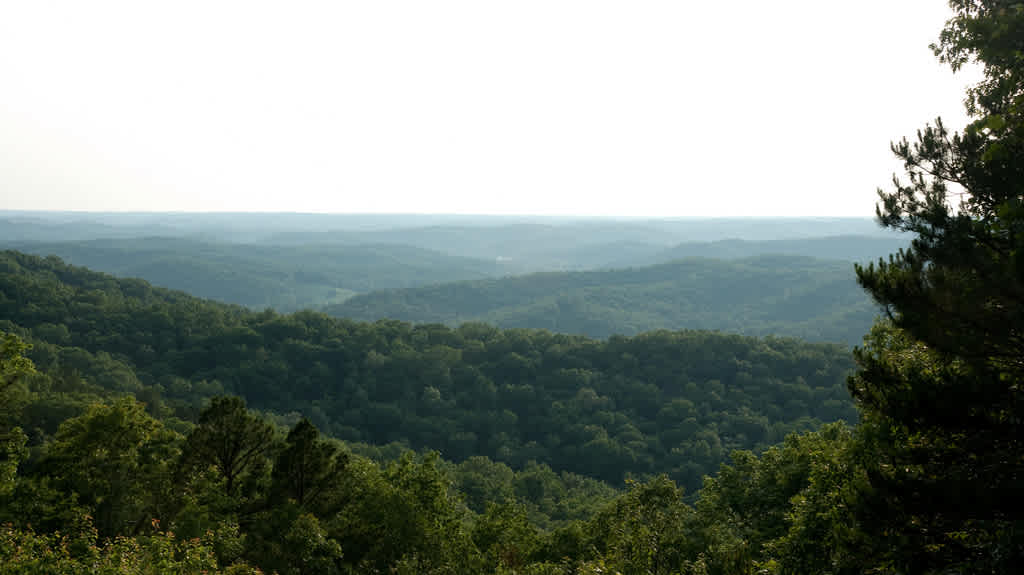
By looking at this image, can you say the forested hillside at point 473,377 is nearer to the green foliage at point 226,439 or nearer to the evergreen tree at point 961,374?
the green foliage at point 226,439

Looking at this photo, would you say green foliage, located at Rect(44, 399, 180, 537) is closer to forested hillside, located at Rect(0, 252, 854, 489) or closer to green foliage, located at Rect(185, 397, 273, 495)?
green foliage, located at Rect(185, 397, 273, 495)

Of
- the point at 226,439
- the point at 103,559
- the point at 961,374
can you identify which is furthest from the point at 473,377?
the point at 961,374

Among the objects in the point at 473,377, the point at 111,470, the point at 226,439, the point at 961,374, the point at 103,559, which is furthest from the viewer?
the point at 473,377

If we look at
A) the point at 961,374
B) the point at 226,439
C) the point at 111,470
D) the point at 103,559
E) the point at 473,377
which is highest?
the point at 961,374

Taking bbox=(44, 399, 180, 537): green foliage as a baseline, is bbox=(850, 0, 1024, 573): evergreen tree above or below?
above

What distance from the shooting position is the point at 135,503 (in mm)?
21391

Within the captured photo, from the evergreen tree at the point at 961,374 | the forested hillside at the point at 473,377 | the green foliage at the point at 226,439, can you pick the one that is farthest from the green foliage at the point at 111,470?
the forested hillside at the point at 473,377

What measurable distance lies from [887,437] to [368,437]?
95550 mm

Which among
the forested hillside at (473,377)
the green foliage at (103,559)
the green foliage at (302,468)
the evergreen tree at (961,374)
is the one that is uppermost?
the evergreen tree at (961,374)

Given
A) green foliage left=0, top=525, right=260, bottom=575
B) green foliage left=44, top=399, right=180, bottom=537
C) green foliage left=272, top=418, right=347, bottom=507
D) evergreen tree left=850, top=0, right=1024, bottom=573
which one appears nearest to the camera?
evergreen tree left=850, top=0, right=1024, bottom=573

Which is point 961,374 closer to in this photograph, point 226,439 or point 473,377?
point 226,439

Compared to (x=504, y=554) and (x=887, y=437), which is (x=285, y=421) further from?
(x=887, y=437)

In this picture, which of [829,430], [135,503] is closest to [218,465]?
[135,503]

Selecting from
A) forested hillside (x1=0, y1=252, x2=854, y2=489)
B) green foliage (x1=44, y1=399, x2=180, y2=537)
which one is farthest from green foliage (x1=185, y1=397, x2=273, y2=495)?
forested hillside (x1=0, y1=252, x2=854, y2=489)
